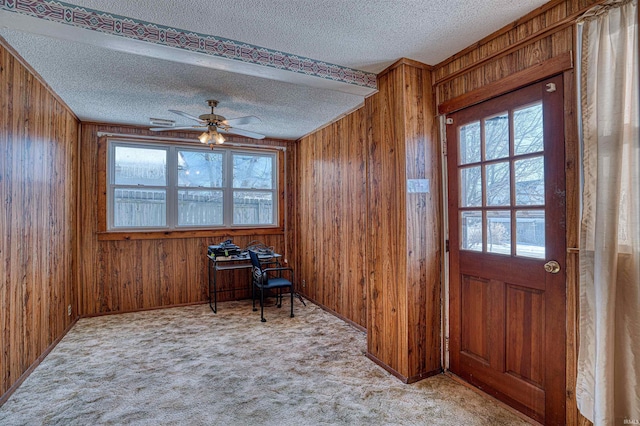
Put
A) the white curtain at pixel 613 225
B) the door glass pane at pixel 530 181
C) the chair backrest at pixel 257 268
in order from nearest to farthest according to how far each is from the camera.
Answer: the white curtain at pixel 613 225, the door glass pane at pixel 530 181, the chair backrest at pixel 257 268

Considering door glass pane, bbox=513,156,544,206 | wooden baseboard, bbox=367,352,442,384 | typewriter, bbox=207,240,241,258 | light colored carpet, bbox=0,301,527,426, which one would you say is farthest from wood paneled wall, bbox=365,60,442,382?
typewriter, bbox=207,240,241,258

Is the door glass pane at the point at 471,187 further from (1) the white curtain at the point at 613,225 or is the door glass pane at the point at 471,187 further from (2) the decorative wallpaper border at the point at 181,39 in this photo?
(2) the decorative wallpaper border at the point at 181,39

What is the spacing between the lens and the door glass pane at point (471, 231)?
2.48 m

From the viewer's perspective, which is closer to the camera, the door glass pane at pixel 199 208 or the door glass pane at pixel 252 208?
the door glass pane at pixel 199 208

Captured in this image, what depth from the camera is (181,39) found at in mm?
2232

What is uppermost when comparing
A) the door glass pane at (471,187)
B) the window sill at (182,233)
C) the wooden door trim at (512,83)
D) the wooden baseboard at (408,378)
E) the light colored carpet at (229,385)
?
the wooden door trim at (512,83)

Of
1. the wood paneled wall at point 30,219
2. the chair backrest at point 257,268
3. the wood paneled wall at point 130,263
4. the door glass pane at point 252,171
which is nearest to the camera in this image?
the wood paneled wall at point 30,219

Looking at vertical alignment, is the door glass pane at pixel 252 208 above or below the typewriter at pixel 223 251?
above

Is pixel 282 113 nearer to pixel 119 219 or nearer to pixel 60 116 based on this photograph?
pixel 60 116

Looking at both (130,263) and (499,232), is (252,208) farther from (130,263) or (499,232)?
(499,232)

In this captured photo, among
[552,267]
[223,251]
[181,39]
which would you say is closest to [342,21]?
[181,39]

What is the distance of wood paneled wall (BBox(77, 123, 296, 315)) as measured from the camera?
4.34m

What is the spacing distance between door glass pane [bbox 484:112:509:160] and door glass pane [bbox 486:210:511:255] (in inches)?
16.4

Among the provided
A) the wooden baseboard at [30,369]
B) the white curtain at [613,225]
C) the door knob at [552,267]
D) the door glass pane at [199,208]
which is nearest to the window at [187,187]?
the door glass pane at [199,208]
